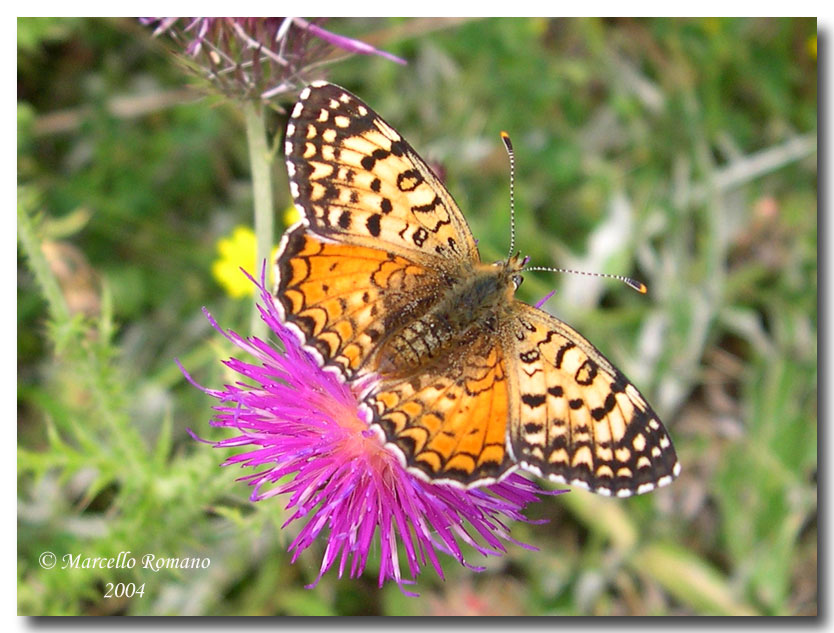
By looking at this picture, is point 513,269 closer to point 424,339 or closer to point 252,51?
point 424,339

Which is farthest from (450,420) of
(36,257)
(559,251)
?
(559,251)

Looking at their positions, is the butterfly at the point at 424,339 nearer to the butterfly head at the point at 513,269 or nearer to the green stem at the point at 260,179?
the butterfly head at the point at 513,269

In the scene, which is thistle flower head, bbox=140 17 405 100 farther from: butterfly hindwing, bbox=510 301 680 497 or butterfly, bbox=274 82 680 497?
butterfly hindwing, bbox=510 301 680 497

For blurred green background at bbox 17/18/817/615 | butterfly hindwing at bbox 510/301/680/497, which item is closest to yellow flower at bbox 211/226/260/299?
blurred green background at bbox 17/18/817/615

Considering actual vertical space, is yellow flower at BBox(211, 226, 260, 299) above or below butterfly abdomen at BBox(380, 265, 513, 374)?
above

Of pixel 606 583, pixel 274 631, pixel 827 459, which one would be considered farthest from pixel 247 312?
pixel 827 459

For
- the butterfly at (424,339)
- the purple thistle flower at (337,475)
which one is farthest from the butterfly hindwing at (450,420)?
the purple thistle flower at (337,475)

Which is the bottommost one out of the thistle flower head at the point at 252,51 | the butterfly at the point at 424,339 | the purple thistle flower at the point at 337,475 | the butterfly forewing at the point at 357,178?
the purple thistle flower at the point at 337,475
